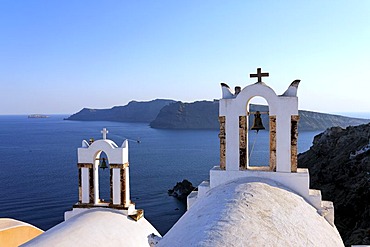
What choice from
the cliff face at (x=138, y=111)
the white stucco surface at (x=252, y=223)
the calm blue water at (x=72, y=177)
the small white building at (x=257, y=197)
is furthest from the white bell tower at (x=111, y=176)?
the cliff face at (x=138, y=111)

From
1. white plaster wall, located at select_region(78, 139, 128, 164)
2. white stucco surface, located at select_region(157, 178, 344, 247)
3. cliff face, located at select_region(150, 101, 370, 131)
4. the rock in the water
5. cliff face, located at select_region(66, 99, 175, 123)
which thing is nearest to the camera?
white stucco surface, located at select_region(157, 178, 344, 247)

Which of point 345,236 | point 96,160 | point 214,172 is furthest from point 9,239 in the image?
point 345,236

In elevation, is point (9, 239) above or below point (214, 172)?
below

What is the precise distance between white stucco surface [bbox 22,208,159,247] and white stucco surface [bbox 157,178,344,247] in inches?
98.8

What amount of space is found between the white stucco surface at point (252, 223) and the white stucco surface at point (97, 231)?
8.23 ft

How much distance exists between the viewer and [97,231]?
6309 mm

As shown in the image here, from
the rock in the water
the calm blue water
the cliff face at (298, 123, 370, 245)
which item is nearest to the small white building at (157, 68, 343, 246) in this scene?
the cliff face at (298, 123, 370, 245)

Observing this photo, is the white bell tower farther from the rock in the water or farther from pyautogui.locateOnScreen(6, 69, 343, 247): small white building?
the rock in the water

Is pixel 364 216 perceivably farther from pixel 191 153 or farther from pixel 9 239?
pixel 191 153

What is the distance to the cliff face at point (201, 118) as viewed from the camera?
389 feet

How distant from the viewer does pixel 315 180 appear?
33.8 meters

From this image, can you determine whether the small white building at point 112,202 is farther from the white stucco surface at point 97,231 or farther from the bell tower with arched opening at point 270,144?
the bell tower with arched opening at point 270,144

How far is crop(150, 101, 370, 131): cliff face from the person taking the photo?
4668 inches

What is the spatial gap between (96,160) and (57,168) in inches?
1779
